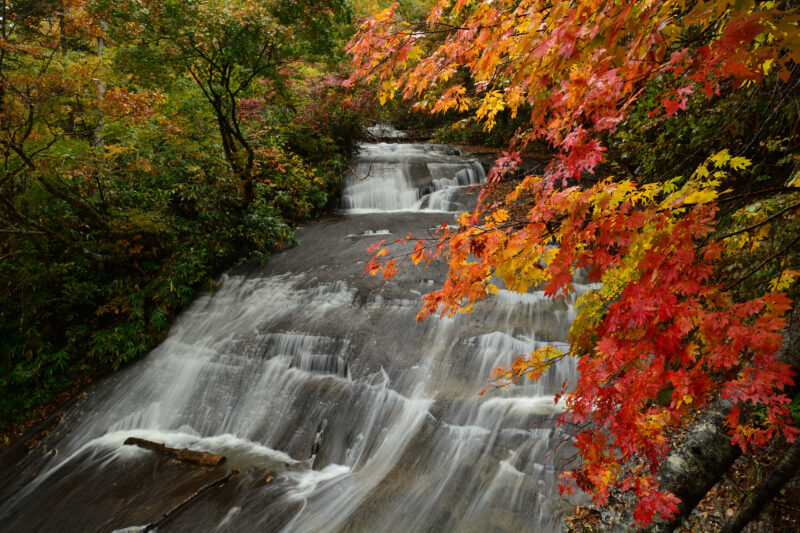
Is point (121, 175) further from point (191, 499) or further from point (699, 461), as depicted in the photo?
point (699, 461)

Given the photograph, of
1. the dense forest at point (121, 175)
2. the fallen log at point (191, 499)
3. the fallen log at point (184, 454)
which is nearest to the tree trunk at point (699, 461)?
the fallen log at point (191, 499)

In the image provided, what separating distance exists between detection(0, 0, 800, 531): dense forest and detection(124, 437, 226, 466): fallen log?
238cm

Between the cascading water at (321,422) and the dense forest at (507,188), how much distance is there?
543 millimetres

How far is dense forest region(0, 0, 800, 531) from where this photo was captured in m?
2.01

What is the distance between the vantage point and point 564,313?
20.4 ft

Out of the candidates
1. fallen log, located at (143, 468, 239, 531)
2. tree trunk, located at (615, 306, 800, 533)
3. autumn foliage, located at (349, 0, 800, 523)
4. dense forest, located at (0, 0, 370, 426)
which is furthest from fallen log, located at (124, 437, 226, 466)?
tree trunk, located at (615, 306, 800, 533)

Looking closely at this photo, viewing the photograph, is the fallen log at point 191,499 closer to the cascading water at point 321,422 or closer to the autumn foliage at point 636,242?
the cascading water at point 321,422

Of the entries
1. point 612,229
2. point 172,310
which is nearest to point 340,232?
point 172,310

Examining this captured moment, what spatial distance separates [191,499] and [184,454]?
39.3 inches

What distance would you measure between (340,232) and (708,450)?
29.5 feet

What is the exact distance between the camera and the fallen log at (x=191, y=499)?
431 centimetres

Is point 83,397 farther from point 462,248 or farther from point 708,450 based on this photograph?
point 708,450

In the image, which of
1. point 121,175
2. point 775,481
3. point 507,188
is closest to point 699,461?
point 775,481

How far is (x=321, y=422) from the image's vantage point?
17.8 ft
